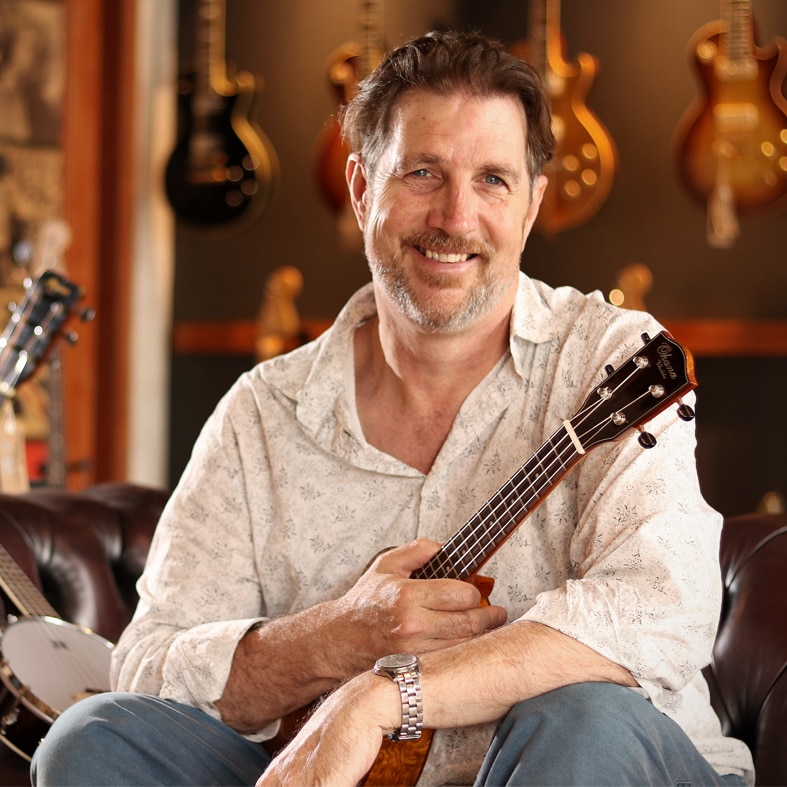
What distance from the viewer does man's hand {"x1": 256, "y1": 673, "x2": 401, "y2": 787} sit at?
4.79ft

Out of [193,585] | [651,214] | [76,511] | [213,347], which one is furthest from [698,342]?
[193,585]

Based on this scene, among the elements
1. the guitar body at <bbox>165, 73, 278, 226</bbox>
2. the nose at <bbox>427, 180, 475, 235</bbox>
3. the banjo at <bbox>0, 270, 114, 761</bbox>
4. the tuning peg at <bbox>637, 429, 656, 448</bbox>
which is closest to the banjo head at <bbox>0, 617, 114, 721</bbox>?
the banjo at <bbox>0, 270, 114, 761</bbox>

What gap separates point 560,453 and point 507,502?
101 millimetres

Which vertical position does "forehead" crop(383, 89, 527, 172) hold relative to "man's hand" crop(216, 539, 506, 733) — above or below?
above

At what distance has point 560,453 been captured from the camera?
1604mm

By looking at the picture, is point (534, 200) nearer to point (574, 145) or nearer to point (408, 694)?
point (408, 694)

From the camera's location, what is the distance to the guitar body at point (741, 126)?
150 inches

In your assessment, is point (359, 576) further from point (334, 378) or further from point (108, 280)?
point (108, 280)

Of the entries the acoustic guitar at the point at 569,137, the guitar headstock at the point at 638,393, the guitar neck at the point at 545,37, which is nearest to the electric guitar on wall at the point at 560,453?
the guitar headstock at the point at 638,393

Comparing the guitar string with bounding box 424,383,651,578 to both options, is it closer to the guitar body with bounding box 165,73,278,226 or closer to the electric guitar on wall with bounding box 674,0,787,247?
the electric guitar on wall with bounding box 674,0,787,247

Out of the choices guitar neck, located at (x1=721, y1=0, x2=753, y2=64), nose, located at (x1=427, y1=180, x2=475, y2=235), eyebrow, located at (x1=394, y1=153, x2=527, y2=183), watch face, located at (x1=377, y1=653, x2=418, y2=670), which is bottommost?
watch face, located at (x1=377, y1=653, x2=418, y2=670)

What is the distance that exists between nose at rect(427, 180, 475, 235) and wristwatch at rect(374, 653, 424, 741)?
0.65m

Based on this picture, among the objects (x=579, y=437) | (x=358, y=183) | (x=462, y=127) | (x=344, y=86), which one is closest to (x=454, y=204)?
(x=462, y=127)

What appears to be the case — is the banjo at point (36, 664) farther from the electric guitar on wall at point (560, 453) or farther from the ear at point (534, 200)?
the ear at point (534, 200)
